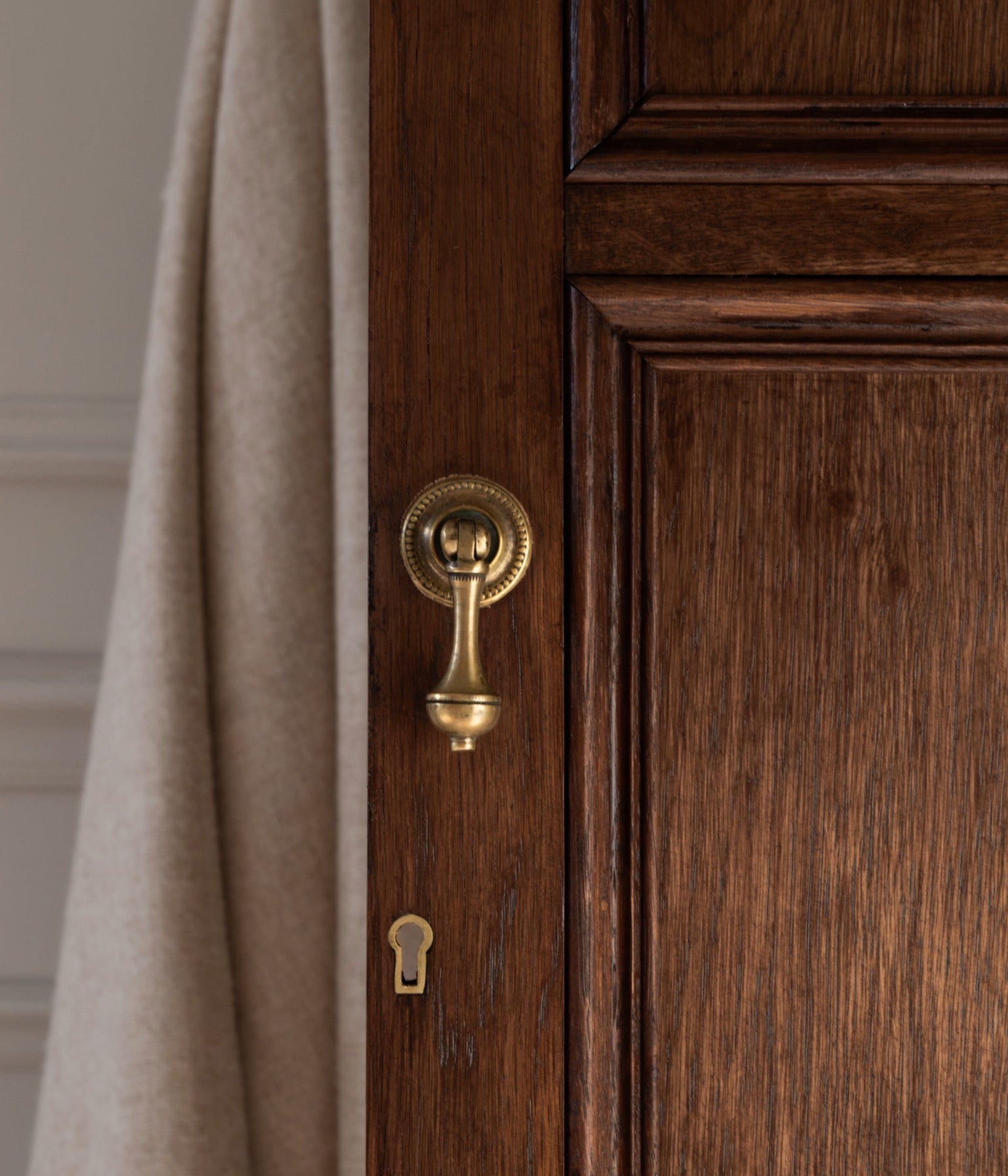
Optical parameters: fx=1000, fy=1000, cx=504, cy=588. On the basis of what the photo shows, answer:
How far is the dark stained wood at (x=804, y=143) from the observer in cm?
40

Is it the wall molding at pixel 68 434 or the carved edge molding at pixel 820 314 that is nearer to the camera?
the carved edge molding at pixel 820 314

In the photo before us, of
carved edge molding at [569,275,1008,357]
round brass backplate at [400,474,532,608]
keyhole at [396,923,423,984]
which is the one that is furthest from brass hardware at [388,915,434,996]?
carved edge molding at [569,275,1008,357]

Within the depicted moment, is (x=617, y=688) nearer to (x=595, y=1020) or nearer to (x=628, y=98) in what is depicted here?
(x=595, y=1020)

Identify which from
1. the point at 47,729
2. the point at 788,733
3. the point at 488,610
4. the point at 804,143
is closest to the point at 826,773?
the point at 788,733

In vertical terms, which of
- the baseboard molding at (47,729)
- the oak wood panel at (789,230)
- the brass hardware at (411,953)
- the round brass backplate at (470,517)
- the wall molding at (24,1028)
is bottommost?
the wall molding at (24,1028)

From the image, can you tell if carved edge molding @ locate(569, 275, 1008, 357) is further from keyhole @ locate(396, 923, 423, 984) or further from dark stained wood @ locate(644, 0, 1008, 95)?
keyhole @ locate(396, 923, 423, 984)

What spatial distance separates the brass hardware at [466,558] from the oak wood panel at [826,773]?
6 centimetres

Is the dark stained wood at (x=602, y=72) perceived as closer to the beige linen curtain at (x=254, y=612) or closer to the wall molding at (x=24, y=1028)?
the beige linen curtain at (x=254, y=612)

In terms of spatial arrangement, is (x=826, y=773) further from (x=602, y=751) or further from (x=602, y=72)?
(x=602, y=72)

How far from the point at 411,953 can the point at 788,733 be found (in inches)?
6.9

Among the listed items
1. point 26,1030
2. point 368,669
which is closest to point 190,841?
point 368,669

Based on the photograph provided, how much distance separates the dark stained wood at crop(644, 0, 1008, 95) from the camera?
1.32ft

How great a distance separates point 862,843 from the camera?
41 centimetres

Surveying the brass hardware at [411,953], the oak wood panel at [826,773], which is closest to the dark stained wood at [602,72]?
the oak wood panel at [826,773]
